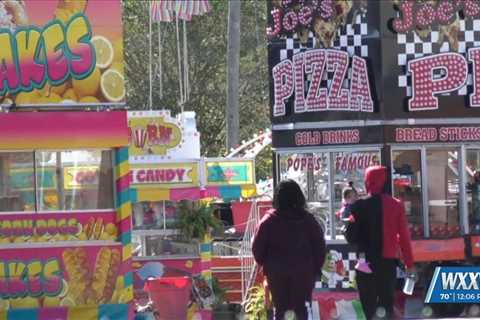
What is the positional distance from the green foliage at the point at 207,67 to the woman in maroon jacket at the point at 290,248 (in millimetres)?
23560

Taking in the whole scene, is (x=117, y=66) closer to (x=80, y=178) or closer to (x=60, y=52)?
(x=60, y=52)

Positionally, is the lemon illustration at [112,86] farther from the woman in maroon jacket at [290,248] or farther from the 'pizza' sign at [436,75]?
the 'pizza' sign at [436,75]

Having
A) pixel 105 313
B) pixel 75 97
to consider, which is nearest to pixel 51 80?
pixel 75 97

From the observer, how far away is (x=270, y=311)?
13.6 metres

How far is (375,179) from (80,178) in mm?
4081

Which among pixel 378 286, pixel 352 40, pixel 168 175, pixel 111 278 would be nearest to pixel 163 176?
pixel 168 175

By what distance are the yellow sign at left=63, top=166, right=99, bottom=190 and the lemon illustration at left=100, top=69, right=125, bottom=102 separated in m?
0.86

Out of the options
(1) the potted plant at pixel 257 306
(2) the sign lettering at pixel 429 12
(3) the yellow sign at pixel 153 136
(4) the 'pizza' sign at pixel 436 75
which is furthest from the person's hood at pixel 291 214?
(3) the yellow sign at pixel 153 136

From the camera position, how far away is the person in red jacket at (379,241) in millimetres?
9836

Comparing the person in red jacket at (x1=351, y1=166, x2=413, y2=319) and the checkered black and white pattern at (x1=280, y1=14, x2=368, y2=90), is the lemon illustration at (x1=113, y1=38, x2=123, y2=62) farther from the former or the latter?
the person in red jacket at (x1=351, y1=166, x2=413, y2=319)

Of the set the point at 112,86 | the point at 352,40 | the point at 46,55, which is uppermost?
the point at 352,40

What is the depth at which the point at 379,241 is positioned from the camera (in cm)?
988

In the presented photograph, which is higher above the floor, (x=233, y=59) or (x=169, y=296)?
(x=233, y=59)

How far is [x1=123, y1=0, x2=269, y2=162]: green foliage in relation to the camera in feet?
109
